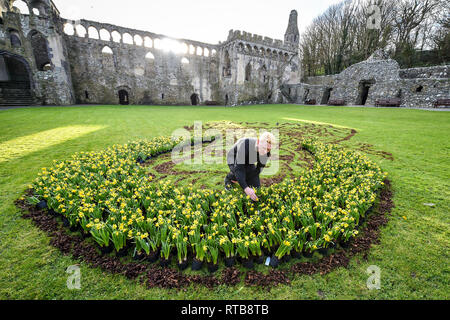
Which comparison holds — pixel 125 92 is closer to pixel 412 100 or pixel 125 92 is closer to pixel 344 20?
pixel 412 100

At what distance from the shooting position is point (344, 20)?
1572 inches

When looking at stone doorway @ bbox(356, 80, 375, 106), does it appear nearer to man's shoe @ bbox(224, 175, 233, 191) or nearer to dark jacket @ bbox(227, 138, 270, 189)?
man's shoe @ bbox(224, 175, 233, 191)

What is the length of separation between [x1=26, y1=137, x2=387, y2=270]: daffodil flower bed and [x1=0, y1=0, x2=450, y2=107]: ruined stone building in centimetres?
2581

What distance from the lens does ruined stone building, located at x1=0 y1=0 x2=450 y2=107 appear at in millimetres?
22250

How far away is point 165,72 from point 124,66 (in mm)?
6021

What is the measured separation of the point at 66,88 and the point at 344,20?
4926cm

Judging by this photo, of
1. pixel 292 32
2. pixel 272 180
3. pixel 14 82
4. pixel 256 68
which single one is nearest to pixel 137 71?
pixel 14 82

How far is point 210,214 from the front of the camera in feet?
12.5

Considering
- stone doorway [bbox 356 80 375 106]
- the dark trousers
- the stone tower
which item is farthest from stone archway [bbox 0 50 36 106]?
stone doorway [bbox 356 80 375 106]

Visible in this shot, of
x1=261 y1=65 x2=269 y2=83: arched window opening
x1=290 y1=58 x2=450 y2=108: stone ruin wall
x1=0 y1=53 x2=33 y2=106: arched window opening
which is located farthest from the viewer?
x1=261 y1=65 x2=269 y2=83: arched window opening

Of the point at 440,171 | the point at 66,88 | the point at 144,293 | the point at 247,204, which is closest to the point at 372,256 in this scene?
the point at 247,204

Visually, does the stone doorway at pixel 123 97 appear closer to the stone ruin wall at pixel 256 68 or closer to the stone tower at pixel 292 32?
the stone ruin wall at pixel 256 68

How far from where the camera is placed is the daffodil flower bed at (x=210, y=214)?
A: 2.93 metres

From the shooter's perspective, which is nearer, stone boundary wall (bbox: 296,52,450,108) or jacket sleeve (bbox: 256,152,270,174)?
jacket sleeve (bbox: 256,152,270,174)
